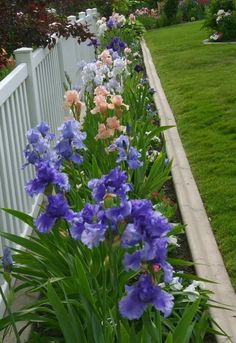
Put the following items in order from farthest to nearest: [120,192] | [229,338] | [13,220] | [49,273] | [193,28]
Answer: [193,28] → [13,220] → [49,273] → [229,338] → [120,192]

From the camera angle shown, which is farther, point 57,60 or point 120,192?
point 57,60

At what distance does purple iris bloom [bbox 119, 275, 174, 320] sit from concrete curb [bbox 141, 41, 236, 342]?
4.33ft

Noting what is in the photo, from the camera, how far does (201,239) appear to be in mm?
3775

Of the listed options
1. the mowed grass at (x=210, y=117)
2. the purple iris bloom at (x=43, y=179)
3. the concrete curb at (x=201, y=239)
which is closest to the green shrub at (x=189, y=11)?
the mowed grass at (x=210, y=117)

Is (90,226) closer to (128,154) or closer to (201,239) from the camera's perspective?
(128,154)

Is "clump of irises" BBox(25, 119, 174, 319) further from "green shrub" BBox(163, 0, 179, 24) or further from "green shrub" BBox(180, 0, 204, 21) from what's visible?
"green shrub" BBox(180, 0, 204, 21)

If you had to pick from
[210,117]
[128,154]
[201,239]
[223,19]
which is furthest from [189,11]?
[128,154]

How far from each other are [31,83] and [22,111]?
0.35 metres

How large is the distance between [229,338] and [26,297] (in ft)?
3.50

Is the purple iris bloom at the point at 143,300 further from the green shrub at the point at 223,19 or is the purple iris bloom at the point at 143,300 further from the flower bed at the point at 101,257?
the green shrub at the point at 223,19

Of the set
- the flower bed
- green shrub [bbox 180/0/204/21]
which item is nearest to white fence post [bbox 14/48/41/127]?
the flower bed

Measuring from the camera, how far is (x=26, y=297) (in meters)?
3.12

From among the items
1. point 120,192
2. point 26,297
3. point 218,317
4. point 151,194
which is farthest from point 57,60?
point 120,192

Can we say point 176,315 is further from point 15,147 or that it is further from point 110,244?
point 15,147
